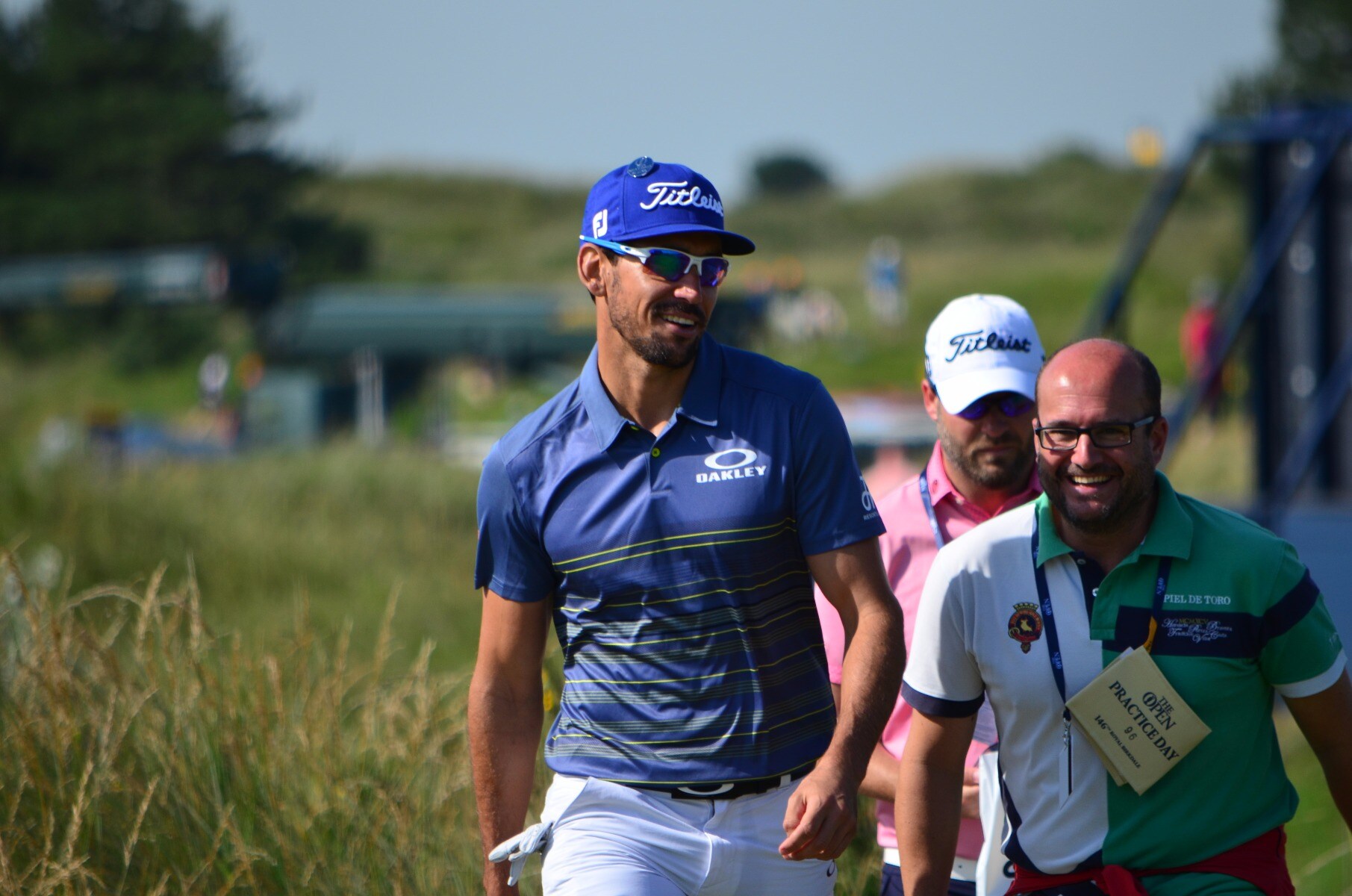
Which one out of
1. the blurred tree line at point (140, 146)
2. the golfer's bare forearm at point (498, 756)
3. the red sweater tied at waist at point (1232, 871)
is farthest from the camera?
the blurred tree line at point (140, 146)

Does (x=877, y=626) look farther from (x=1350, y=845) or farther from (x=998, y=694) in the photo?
(x=1350, y=845)

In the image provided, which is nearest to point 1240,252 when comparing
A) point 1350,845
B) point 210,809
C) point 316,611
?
point 316,611

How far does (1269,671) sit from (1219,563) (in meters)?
0.23

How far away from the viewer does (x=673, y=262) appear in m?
3.53

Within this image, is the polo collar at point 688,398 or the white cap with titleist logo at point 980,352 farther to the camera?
the white cap with titleist logo at point 980,352

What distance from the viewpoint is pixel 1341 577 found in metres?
8.30

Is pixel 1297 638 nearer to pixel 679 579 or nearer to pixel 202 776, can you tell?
pixel 679 579

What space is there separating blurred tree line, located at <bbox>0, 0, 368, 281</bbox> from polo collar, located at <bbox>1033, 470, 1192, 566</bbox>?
4915 cm

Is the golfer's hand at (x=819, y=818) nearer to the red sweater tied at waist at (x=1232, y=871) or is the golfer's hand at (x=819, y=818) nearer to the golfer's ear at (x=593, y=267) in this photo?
the red sweater tied at waist at (x=1232, y=871)

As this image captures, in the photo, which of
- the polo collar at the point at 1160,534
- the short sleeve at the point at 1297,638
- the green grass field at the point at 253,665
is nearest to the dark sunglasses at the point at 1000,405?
the polo collar at the point at 1160,534

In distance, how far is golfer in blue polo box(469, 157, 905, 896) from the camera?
3461 mm

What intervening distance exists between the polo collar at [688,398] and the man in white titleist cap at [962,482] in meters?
0.63

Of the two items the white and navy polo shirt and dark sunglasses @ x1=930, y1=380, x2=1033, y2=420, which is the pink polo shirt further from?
the white and navy polo shirt

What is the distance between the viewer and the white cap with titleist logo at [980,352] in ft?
13.6
